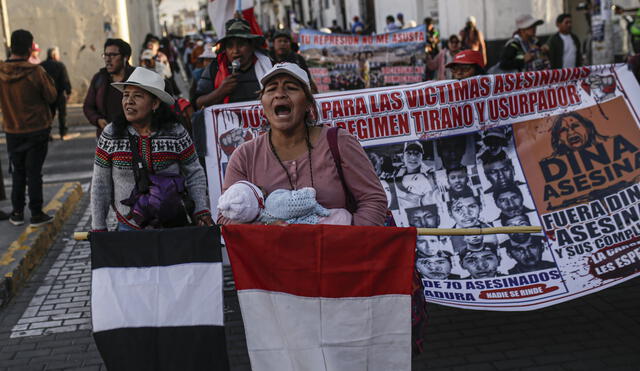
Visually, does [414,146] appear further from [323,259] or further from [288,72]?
[323,259]

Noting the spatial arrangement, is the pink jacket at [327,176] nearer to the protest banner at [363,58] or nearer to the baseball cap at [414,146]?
the baseball cap at [414,146]

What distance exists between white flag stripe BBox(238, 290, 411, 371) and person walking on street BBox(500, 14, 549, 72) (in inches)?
296

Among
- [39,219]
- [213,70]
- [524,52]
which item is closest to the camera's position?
[213,70]

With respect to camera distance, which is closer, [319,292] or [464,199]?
[319,292]

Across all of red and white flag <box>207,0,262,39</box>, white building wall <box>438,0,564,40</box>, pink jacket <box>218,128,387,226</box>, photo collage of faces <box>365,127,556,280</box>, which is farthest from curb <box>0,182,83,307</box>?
white building wall <box>438,0,564,40</box>

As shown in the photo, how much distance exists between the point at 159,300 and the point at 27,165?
5492mm

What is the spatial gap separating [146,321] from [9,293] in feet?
12.0

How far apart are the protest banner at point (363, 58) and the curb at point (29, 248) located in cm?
652

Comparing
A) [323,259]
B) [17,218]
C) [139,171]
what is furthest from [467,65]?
[17,218]

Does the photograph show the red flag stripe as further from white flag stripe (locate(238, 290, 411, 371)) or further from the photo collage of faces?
the photo collage of faces

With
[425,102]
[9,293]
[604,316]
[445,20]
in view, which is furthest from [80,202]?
[445,20]

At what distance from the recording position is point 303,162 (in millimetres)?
3734

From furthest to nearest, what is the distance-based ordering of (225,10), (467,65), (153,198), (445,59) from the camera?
1. (445,59)
2. (225,10)
3. (467,65)
4. (153,198)

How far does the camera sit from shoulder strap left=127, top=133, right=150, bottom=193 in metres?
4.51
